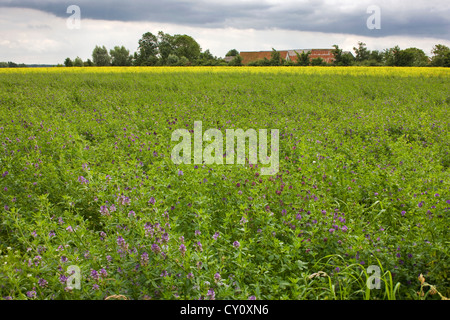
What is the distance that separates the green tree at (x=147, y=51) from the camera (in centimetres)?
5253

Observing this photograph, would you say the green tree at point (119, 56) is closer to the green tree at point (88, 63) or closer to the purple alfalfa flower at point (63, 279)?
the green tree at point (88, 63)

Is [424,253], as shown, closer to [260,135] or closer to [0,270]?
[0,270]

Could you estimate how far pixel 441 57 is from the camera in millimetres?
40125

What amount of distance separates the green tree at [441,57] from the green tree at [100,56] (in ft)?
144

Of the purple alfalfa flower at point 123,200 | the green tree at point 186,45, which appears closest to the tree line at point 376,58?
the green tree at point 186,45

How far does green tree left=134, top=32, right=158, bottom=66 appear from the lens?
52.5m

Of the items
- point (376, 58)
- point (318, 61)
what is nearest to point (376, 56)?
point (376, 58)

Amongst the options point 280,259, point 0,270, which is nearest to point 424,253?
point 280,259

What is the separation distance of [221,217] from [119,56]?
49.6 meters

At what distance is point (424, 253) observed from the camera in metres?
2.80

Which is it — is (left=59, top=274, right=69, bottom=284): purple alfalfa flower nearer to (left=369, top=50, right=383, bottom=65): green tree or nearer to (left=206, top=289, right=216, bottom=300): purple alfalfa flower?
(left=206, top=289, right=216, bottom=300): purple alfalfa flower

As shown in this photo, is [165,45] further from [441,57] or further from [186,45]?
[441,57]
